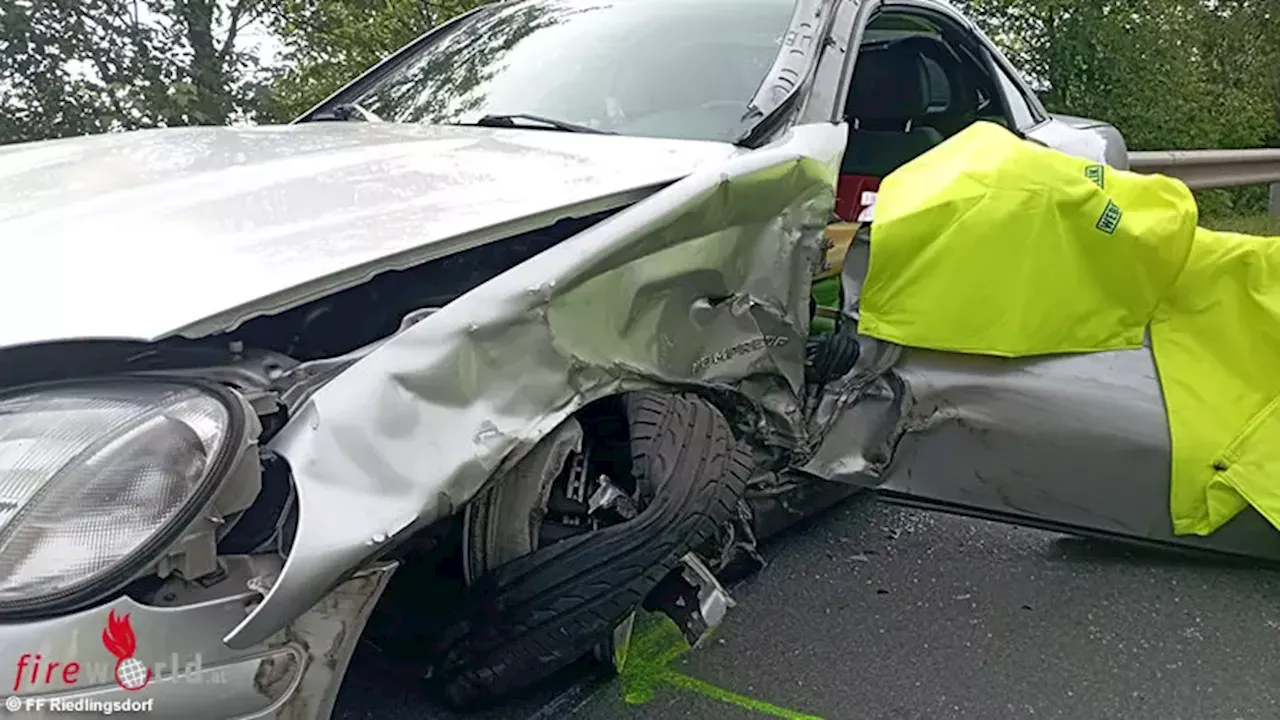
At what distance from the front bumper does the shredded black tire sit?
34 centimetres

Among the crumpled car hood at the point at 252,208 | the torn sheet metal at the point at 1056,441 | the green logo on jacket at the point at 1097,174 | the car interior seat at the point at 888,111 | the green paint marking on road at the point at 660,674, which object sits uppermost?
the crumpled car hood at the point at 252,208

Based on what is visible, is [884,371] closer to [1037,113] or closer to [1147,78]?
[1037,113]

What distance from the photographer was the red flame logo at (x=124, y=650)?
48.3 inches

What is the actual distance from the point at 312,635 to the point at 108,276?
0.55 meters

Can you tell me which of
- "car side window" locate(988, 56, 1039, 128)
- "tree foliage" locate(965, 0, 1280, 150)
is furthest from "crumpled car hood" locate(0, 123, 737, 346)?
"tree foliage" locate(965, 0, 1280, 150)

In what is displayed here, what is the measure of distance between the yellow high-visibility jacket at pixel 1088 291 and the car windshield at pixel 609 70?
47 cm

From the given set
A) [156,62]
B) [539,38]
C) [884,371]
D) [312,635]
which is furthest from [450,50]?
[156,62]

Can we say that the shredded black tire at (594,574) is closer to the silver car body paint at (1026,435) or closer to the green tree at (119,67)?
the silver car body paint at (1026,435)

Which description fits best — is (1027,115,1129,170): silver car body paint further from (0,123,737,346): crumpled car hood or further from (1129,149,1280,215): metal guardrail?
(0,123,737,346): crumpled car hood

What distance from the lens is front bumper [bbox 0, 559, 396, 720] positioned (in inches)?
47.4

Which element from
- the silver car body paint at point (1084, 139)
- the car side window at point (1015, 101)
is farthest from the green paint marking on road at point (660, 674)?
the car side window at point (1015, 101)

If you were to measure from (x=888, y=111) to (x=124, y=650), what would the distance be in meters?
3.65

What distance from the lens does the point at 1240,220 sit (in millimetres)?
9383

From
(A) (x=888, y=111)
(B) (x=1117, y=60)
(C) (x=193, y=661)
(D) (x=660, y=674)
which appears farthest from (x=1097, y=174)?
(B) (x=1117, y=60)
